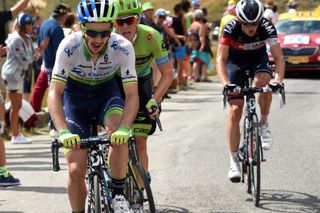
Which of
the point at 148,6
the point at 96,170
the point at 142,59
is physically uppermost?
the point at 148,6

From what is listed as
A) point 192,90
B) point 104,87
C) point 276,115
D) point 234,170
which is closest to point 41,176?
point 234,170

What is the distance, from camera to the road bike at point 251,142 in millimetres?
8445

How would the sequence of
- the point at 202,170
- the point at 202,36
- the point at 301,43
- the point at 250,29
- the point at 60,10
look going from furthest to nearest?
the point at 301,43, the point at 202,36, the point at 60,10, the point at 202,170, the point at 250,29

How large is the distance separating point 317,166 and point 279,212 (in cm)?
259

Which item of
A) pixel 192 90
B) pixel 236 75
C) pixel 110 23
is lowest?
pixel 192 90

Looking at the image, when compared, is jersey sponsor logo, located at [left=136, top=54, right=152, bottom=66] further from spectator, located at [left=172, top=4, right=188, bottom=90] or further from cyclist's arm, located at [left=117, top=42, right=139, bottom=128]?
spectator, located at [left=172, top=4, right=188, bottom=90]

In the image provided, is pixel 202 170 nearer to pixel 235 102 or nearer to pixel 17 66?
pixel 235 102

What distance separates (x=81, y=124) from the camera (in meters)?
6.41

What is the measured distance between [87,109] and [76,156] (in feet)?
1.46

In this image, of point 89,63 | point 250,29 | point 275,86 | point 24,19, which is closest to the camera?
point 89,63

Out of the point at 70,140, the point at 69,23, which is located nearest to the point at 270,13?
the point at 69,23

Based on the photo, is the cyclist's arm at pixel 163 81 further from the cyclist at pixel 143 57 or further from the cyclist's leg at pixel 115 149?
the cyclist's leg at pixel 115 149

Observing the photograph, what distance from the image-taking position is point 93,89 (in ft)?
21.3

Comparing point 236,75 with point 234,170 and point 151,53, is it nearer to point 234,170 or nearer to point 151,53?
point 234,170
